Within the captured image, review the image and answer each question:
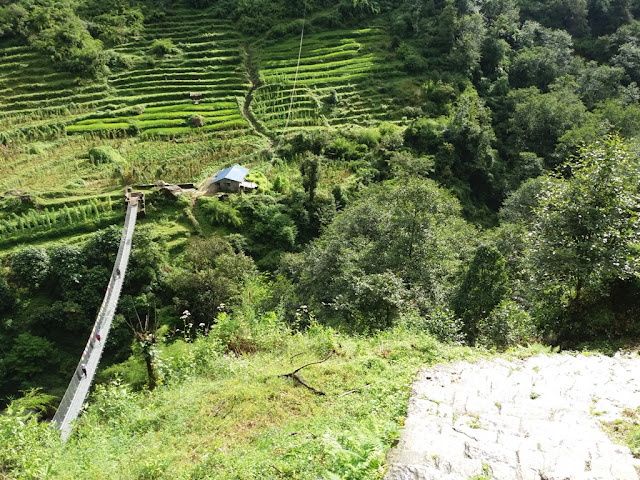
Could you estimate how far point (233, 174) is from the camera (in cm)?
3400

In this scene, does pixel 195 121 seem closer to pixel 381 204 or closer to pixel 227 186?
pixel 227 186

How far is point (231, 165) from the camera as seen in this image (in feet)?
123

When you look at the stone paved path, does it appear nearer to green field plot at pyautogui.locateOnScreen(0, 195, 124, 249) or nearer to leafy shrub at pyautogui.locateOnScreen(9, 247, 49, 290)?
leafy shrub at pyautogui.locateOnScreen(9, 247, 49, 290)

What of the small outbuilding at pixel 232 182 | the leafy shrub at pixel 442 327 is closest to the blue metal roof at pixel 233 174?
the small outbuilding at pixel 232 182

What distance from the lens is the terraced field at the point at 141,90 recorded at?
1630 inches

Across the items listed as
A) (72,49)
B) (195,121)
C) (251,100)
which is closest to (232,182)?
(195,121)

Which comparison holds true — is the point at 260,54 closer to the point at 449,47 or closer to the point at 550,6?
the point at 449,47

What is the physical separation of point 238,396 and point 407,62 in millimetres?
48535

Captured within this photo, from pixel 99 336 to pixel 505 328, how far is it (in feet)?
60.0

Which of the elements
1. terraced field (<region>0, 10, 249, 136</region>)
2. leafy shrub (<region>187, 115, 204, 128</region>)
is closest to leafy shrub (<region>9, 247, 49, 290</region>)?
terraced field (<region>0, 10, 249, 136</region>)

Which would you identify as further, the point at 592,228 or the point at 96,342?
the point at 96,342

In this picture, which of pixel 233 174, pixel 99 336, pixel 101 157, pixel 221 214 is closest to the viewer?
pixel 99 336

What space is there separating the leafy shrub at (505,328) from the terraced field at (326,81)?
3201 centimetres

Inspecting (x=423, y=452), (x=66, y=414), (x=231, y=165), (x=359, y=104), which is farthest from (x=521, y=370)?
(x=359, y=104)
